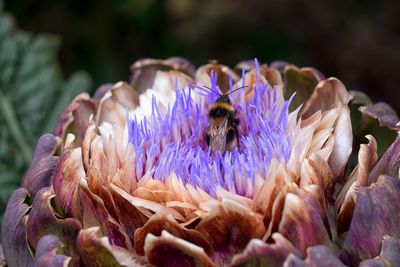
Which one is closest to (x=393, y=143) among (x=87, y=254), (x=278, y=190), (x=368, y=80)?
(x=278, y=190)

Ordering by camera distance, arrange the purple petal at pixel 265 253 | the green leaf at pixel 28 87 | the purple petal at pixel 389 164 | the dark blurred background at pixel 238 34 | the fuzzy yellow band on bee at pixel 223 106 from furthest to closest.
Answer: the dark blurred background at pixel 238 34, the green leaf at pixel 28 87, the fuzzy yellow band on bee at pixel 223 106, the purple petal at pixel 389 164, the purple petal at pixel 265 253

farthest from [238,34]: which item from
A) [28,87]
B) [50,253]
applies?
[50,253]

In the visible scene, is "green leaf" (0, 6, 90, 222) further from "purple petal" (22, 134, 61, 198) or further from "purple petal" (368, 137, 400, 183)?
"purple petal" (368, 137, 400, 183)

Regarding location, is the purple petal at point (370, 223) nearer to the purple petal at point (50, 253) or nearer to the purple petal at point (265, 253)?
the purple petal at point (265, 253)

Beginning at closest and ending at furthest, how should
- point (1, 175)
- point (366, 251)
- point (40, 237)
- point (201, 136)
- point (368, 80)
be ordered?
point (366, 251)
point (40, 237)
point (201, 136)
point (1, 175)
point (368, 80)

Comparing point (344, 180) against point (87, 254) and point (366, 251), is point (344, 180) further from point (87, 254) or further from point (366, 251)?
point (87, 254)

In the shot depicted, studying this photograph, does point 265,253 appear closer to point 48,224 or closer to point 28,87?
point 48,224

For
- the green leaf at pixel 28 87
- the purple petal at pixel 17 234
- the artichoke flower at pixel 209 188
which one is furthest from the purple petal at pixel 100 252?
the green leaf at pixel 28 87
